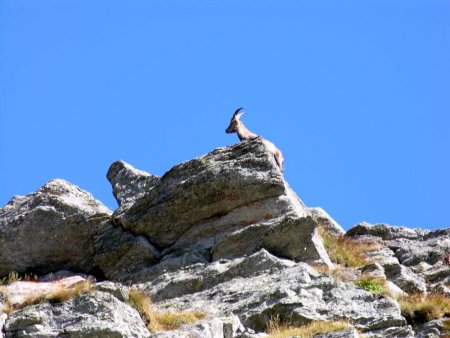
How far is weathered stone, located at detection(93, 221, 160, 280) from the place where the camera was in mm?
27297

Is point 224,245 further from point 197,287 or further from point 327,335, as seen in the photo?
point 327,335

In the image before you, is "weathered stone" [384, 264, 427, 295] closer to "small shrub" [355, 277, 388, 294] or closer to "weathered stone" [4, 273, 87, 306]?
"small shrub" [355, 277, 388, 294]

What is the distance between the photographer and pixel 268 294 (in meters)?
21.2

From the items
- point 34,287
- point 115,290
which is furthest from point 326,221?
point 115,290

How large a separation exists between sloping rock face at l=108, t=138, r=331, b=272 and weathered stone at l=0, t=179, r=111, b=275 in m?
1.03

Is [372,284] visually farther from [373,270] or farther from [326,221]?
[326,221]

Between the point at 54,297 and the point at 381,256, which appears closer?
the point at 54,297

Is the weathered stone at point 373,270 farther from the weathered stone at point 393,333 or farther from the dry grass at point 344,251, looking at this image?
the weathered stone at point 393,333


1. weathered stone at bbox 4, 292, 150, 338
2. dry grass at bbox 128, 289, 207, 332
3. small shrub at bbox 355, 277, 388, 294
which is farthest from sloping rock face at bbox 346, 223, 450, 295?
weathered stone at bbox 4, 292, 150, 338

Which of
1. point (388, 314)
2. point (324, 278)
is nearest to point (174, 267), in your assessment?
point (324, 278)

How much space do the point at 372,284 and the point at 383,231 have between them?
10.4 meters

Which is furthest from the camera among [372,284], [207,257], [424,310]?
[207,257]

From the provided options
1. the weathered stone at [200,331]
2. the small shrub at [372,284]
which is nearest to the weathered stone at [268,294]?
the small shrub at [372,284]

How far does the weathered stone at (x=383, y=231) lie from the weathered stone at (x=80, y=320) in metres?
15.2
